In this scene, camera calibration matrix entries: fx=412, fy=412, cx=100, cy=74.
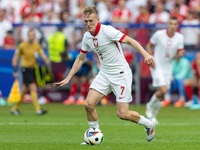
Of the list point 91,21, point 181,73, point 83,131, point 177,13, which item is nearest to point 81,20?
point 177,13

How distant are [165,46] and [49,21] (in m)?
8.62

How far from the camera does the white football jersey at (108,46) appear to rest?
7133 mm

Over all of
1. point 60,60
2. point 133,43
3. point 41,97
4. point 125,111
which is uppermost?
point 133,43

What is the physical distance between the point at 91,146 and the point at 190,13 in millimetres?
10939

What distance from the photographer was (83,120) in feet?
37.6

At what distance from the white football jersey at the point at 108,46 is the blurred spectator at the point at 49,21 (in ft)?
32.6

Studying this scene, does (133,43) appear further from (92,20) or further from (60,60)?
(60,60)

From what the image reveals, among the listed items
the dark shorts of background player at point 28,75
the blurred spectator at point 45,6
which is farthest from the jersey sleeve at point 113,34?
the blurred spectator at point 45,6

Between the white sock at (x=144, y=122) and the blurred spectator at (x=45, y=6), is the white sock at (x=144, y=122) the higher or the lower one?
the lower one

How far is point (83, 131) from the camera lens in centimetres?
914

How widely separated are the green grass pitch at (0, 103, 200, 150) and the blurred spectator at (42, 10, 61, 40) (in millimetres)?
4624

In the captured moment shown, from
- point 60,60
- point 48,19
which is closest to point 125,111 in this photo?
point 60,60

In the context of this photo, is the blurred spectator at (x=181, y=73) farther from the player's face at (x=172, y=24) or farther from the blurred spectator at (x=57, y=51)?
the player's face at (x=172, y=24)

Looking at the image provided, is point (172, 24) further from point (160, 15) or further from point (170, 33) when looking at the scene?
point (160, 15)
